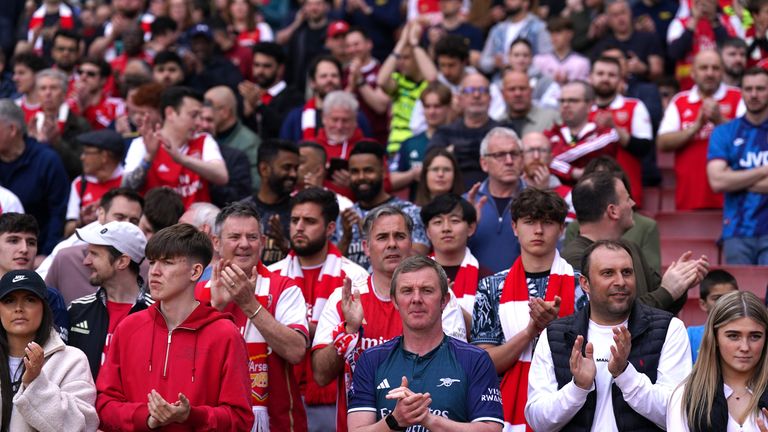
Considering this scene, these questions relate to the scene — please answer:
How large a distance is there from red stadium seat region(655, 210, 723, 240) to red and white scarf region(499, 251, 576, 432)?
4.72m

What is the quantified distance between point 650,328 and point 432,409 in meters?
1.33

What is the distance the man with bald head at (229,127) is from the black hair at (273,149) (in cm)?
180

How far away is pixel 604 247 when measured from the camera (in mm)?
7680

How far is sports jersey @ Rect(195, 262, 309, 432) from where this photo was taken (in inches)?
328

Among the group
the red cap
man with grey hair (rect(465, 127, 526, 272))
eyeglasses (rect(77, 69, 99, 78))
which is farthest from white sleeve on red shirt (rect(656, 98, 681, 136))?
eyeglasses (rect(77, 69, 99, 78))

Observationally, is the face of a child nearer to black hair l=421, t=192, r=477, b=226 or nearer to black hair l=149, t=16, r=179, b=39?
black hair l=421, t=192, r=477, b=226

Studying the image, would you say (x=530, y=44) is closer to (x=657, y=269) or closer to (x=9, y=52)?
(x=657, y=269)

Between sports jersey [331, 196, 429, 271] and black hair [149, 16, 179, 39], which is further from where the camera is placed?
black hair [149, 16, 179, 39]

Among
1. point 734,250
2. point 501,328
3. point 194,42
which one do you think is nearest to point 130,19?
point 194,42

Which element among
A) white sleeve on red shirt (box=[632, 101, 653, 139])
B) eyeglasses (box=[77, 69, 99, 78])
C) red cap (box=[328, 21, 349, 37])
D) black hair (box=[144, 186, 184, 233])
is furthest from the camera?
red cap (box=[328, 21, 349, 37])

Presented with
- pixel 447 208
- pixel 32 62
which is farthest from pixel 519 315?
pixel 32 62

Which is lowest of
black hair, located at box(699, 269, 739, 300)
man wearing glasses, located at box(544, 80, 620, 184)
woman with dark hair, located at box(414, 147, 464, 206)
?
black hair, located at box(699, 269, 739, 300)

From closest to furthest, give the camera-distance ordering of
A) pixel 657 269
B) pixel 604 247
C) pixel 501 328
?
pixel 604 247 < pixel 501 328 < pixel 657 269

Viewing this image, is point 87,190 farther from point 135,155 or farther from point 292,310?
point 292,310
